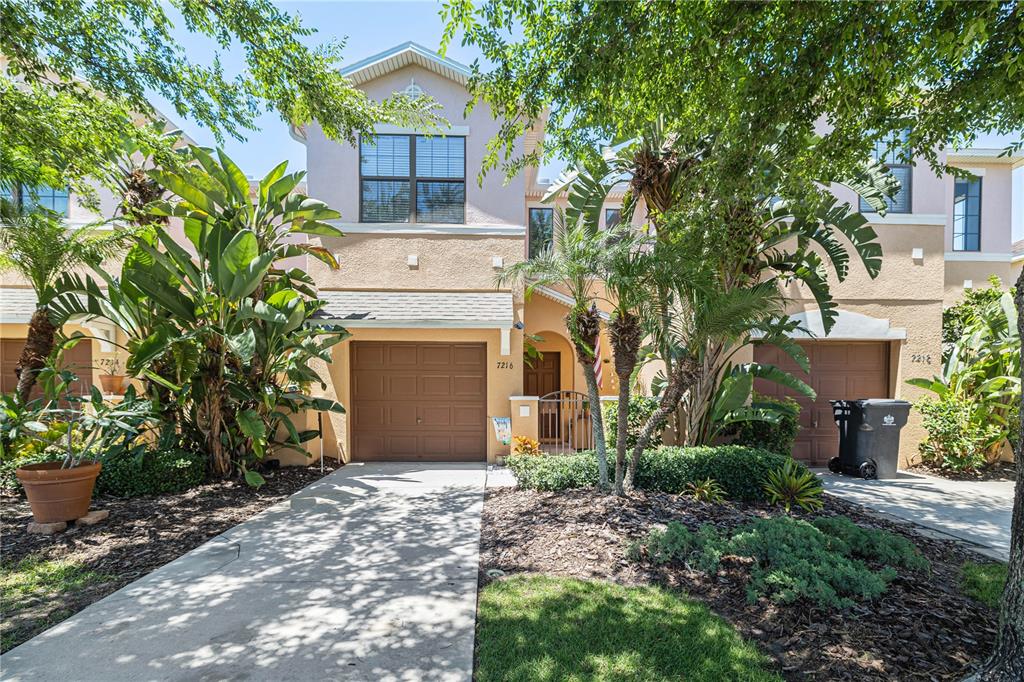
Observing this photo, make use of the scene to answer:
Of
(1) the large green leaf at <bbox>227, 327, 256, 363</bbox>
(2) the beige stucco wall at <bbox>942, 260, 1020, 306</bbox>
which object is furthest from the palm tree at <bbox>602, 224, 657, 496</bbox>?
(2) the beige stucco wall at <bbox>942, 260, 1020, 306</bbox>

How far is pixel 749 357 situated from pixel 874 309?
2744mm

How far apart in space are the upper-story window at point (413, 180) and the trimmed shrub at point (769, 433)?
6.88 m

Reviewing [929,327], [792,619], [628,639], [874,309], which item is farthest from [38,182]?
[929,327]

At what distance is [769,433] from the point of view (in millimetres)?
8336

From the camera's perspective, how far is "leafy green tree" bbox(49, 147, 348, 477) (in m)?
6.73

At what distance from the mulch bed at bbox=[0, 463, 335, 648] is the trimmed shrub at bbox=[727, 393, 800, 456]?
7580 millimetres

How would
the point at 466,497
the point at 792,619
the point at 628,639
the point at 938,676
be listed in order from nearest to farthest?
the point at 938,676, the point at 628,639, the point at 792,619, the point at 466,497

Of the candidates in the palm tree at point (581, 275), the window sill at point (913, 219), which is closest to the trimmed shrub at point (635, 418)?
the palm tree at point (581, 275)

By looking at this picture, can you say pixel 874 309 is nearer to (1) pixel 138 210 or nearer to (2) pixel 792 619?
(2) pixel 792 619

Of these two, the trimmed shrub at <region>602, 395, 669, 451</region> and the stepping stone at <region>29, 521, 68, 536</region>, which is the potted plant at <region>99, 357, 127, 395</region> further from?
the trimmed shrub at <region>602, 395, 669, 451</region>

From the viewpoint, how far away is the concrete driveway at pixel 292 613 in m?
3.18

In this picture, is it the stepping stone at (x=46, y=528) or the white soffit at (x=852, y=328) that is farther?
the white soffit at (x=852, y=328)

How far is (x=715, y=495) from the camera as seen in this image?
6.51 meters

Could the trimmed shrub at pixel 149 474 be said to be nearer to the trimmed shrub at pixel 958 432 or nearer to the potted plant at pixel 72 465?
the potted plant at pixel 72 465
